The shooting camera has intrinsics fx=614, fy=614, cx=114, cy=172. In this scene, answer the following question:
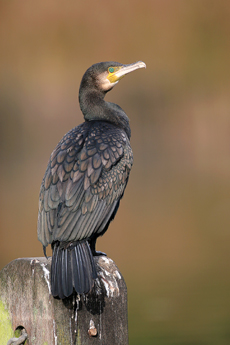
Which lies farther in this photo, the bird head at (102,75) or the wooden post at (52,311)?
the bird head at (102,75)

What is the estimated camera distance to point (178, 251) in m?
7.88

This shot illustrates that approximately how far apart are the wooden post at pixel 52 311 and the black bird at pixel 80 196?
0.05m

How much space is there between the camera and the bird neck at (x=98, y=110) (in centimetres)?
369

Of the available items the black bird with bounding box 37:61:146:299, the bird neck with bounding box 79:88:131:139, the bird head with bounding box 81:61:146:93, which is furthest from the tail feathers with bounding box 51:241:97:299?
the bird head with bounding box 81:61:146:93

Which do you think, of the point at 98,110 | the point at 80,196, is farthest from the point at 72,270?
the point at 98,110

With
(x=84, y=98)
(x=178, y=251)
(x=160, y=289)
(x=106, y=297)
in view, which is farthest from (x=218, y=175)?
(x=106, y=297)

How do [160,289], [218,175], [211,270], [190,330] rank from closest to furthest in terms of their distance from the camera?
[190,330], [160,289], [211,270], [218,175]

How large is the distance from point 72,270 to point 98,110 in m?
1.40

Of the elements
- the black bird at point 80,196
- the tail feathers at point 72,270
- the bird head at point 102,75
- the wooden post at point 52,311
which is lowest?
the wooden post at point 52,311

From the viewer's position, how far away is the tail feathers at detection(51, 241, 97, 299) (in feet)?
7.56

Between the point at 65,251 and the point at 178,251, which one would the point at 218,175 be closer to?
the point at 178,251

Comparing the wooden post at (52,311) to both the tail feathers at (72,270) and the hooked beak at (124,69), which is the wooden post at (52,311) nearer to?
the tail feathers at (72,270)

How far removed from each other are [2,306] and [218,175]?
17.9 meters

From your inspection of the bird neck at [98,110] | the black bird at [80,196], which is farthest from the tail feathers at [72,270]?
the bird neck at [98,110]
